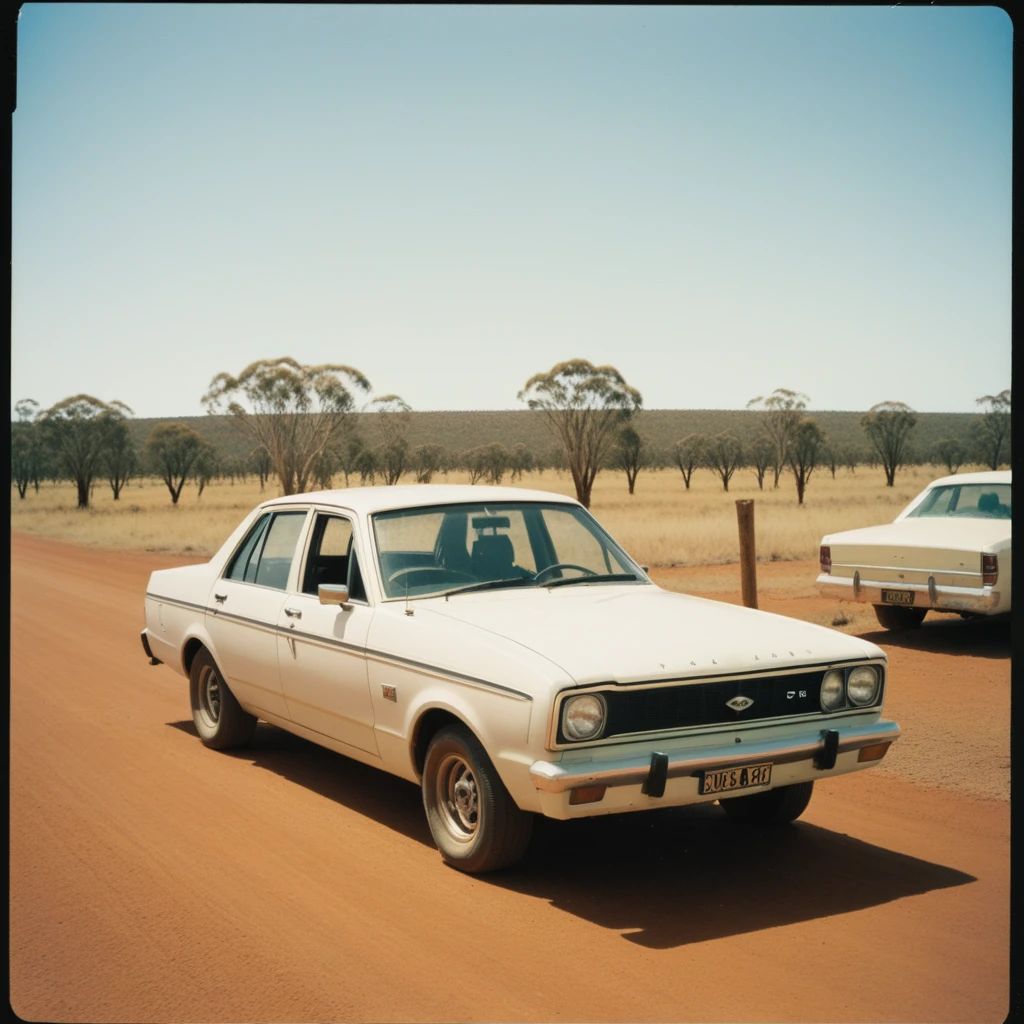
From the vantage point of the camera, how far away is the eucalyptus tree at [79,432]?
6525 centimetres

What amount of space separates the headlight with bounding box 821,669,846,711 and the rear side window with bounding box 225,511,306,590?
3.15m

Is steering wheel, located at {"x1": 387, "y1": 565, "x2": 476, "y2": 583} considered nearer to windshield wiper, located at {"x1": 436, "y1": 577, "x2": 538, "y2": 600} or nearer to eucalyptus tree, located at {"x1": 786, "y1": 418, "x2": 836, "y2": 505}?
windshield wiper, located at {"x1": 436, "y1": 577, "x2": 538, "y2": 600}

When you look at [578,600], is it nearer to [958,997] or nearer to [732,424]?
[958,997]

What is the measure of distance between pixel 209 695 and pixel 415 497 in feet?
7.53

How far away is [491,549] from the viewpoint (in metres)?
6.12

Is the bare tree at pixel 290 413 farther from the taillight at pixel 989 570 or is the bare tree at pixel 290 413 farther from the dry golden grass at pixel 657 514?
the taillight at pixel 989 570

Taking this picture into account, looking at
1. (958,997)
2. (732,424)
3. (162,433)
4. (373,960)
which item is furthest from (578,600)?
(732,424)

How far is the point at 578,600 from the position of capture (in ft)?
18.6

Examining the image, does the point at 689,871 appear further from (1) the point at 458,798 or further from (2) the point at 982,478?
(2) the point at 982,478

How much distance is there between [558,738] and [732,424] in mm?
119811

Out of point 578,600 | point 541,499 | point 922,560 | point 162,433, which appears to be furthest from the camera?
point 162,433

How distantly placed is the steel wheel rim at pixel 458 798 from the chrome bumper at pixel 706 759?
24.7 inches

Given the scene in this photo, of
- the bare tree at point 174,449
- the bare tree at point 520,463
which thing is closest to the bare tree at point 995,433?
the bare tree at point 520,463

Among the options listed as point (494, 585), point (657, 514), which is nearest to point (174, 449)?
point (657, 514)
